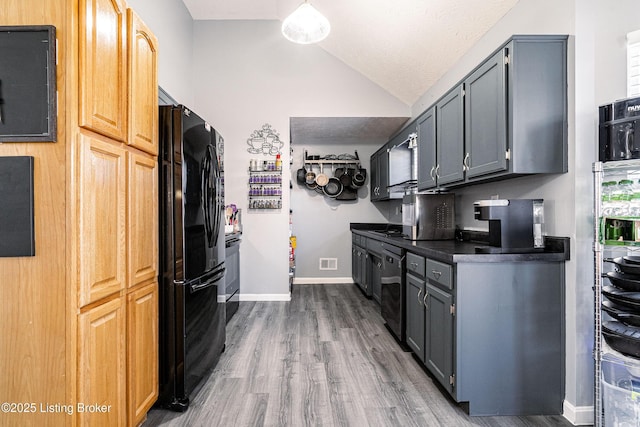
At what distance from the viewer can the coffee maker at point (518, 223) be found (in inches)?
80.3

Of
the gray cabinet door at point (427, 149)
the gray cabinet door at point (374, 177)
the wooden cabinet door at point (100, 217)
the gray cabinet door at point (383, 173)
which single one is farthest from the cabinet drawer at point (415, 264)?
the gray cabinet door at point (374, 177)

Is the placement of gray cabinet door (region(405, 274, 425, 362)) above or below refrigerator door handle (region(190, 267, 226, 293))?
below

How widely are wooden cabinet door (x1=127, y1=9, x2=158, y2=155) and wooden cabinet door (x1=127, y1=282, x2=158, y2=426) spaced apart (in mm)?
794

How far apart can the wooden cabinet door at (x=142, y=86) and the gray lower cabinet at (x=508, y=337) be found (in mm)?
1860

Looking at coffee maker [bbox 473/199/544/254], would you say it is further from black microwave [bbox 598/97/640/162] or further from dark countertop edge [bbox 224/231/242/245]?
dark countertop edge [bbox 224/231/242/245]

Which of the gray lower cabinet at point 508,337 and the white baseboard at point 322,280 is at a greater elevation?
the gray lower cabinet at point 508,337

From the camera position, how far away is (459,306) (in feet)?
6.41

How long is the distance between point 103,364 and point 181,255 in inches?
28.1

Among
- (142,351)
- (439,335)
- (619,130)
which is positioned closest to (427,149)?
(619,130)

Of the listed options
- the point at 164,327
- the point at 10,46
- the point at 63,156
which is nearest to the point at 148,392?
the point at 164,327

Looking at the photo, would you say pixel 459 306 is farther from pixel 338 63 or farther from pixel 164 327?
pixel 338 63

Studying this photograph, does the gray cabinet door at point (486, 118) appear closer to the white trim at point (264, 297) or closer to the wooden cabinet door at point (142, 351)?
the wooden cabinet door at point (142, 351)

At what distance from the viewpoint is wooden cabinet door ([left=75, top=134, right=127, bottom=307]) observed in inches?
50.7

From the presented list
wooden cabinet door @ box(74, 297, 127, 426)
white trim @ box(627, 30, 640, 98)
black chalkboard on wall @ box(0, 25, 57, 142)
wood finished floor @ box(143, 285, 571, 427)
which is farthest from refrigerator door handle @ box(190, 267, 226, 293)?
white trim @ box(627, 30, 640, 98)
